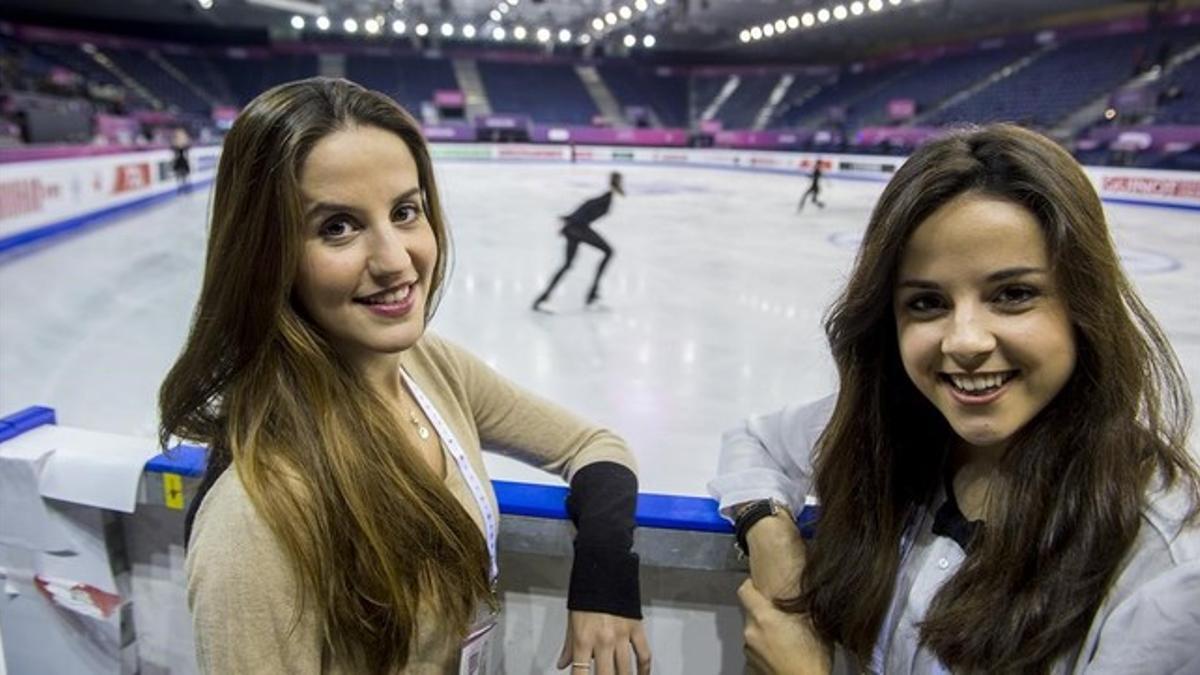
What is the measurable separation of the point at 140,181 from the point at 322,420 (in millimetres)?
12628

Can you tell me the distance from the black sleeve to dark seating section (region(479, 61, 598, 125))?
32.5 m

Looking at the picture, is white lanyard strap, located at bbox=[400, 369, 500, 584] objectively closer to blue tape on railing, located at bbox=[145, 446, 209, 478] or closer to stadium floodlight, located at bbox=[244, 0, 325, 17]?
blue tape on railing, located at bbox=[145, 446, 209, 478]

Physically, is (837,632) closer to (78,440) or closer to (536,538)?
(536,538)

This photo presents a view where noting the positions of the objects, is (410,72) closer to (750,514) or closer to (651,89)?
(651,89)

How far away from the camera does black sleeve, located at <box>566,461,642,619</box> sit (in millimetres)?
1062

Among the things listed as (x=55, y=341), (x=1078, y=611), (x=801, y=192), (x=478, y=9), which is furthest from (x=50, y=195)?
(x=478, y=9)

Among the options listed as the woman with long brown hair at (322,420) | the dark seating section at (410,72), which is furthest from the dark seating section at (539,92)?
the woman with long brown hair at (322,420)

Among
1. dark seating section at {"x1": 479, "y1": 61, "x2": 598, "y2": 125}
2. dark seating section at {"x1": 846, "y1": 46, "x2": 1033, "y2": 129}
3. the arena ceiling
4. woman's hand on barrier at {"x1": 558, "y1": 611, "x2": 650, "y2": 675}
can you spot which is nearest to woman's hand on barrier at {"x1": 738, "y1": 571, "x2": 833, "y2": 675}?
woman's hand on barrier at {"x1": 558, "y1": 611, "x2": 650, "y2": 675}

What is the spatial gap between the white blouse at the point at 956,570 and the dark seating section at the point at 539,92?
3245 centimetres

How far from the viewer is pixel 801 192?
1609 cm

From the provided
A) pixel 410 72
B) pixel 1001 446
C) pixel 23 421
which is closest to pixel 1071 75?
pixel 410 72

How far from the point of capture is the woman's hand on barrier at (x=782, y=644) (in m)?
1.01

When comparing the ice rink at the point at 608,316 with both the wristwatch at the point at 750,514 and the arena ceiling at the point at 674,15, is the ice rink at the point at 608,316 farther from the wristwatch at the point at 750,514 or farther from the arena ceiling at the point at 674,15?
the arena ceiling at the point at 674,15

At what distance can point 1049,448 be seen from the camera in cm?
87
